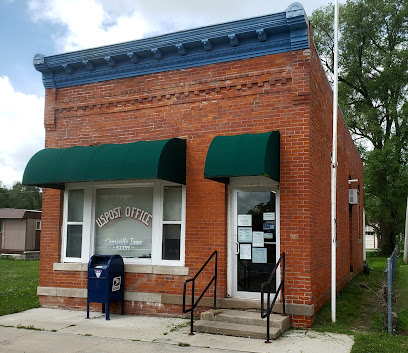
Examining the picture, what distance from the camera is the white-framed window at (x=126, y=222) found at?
976 centimetres

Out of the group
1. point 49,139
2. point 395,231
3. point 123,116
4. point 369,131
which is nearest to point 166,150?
point 123,116

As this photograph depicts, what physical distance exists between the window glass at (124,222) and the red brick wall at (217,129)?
693 mm

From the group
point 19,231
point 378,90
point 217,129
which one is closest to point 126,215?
point 217,129

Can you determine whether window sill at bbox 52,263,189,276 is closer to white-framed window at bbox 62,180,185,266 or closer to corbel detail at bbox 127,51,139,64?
white-framed window at bbox 62,180,185,266

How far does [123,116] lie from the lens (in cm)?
1049

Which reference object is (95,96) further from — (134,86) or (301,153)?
(301,153)

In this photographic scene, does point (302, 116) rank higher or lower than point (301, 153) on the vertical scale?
higher

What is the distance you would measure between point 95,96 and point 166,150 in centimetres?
299

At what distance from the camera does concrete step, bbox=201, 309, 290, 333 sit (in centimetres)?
784

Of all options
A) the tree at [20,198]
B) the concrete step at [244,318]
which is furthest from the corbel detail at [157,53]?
the tree at [20,198]

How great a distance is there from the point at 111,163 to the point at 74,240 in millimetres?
2618

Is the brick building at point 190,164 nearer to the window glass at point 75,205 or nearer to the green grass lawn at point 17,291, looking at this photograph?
the window glass at point 75,205

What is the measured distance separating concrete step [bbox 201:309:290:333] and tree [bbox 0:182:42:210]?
6271 cm

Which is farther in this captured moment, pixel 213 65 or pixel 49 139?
pixel 49 139
